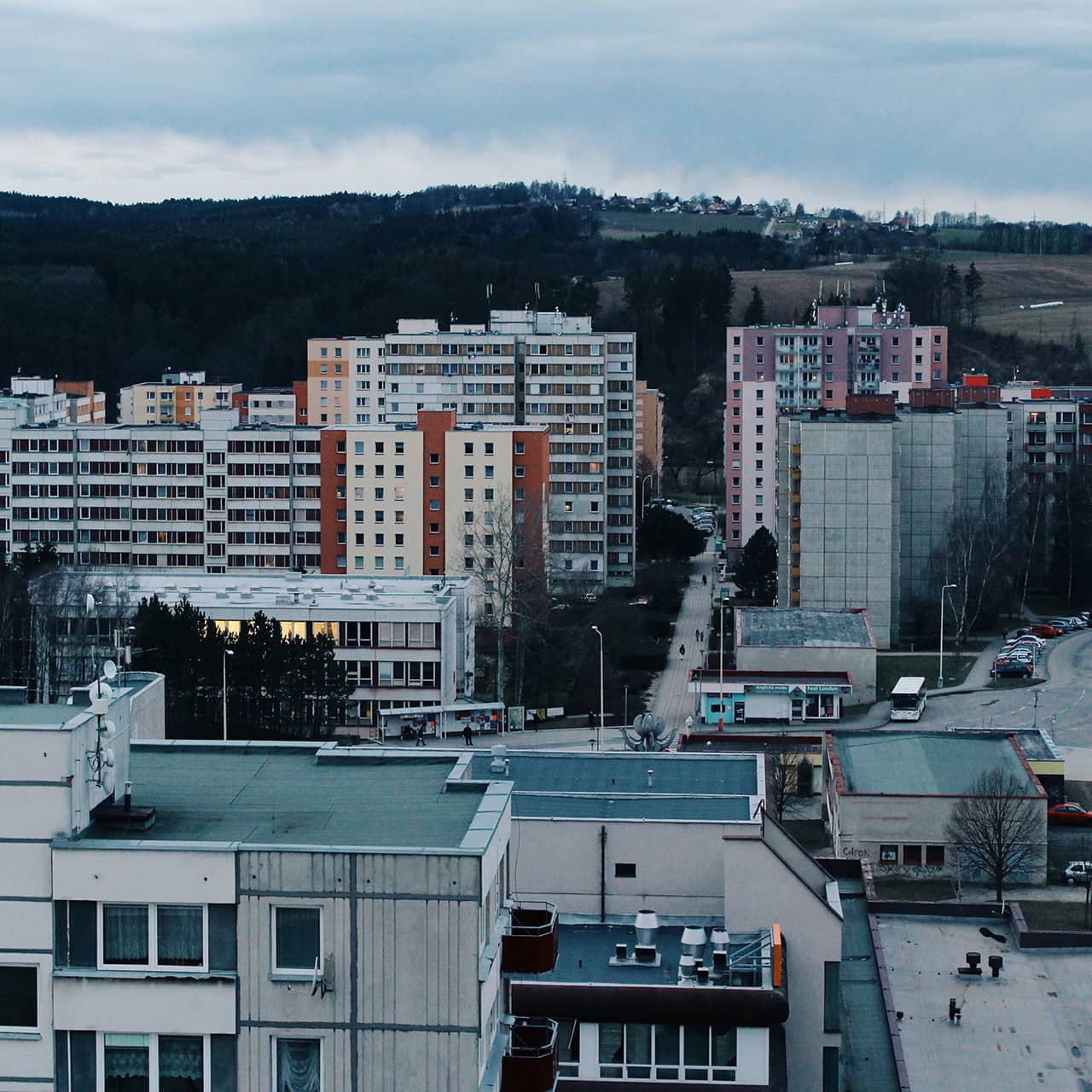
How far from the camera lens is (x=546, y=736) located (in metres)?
47.4

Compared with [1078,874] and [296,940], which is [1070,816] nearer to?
[1078,874]

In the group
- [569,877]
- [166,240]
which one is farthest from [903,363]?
[166,240]

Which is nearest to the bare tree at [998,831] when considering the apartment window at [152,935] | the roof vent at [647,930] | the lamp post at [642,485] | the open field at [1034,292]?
the roof vent at [647,930]

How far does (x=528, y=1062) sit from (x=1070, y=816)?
3156 cm

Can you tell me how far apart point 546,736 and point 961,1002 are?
69.8 feet

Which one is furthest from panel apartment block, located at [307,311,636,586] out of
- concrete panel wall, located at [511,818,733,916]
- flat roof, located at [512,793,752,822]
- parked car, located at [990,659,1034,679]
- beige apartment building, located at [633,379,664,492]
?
concrete panel wall, located at [511,818,733,916]

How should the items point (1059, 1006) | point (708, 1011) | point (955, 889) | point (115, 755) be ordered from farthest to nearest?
point (955, 889) → point (1059, 1006) → point (708, 1011) → point (115, 755)

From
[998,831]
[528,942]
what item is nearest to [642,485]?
[998,831]

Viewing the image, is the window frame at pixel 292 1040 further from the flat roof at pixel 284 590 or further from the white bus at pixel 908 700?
the white bus at pixel 908 700

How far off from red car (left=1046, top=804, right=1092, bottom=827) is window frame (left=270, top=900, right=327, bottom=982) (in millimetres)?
32519

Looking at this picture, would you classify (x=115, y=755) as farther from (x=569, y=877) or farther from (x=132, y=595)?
(x=132, y=595)

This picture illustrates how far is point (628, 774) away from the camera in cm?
2158

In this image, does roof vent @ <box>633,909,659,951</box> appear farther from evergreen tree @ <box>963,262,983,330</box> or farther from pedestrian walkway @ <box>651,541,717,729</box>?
evergreen tree @ <box>963,262,983,330</box>

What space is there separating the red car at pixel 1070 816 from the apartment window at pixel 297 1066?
32.4m
